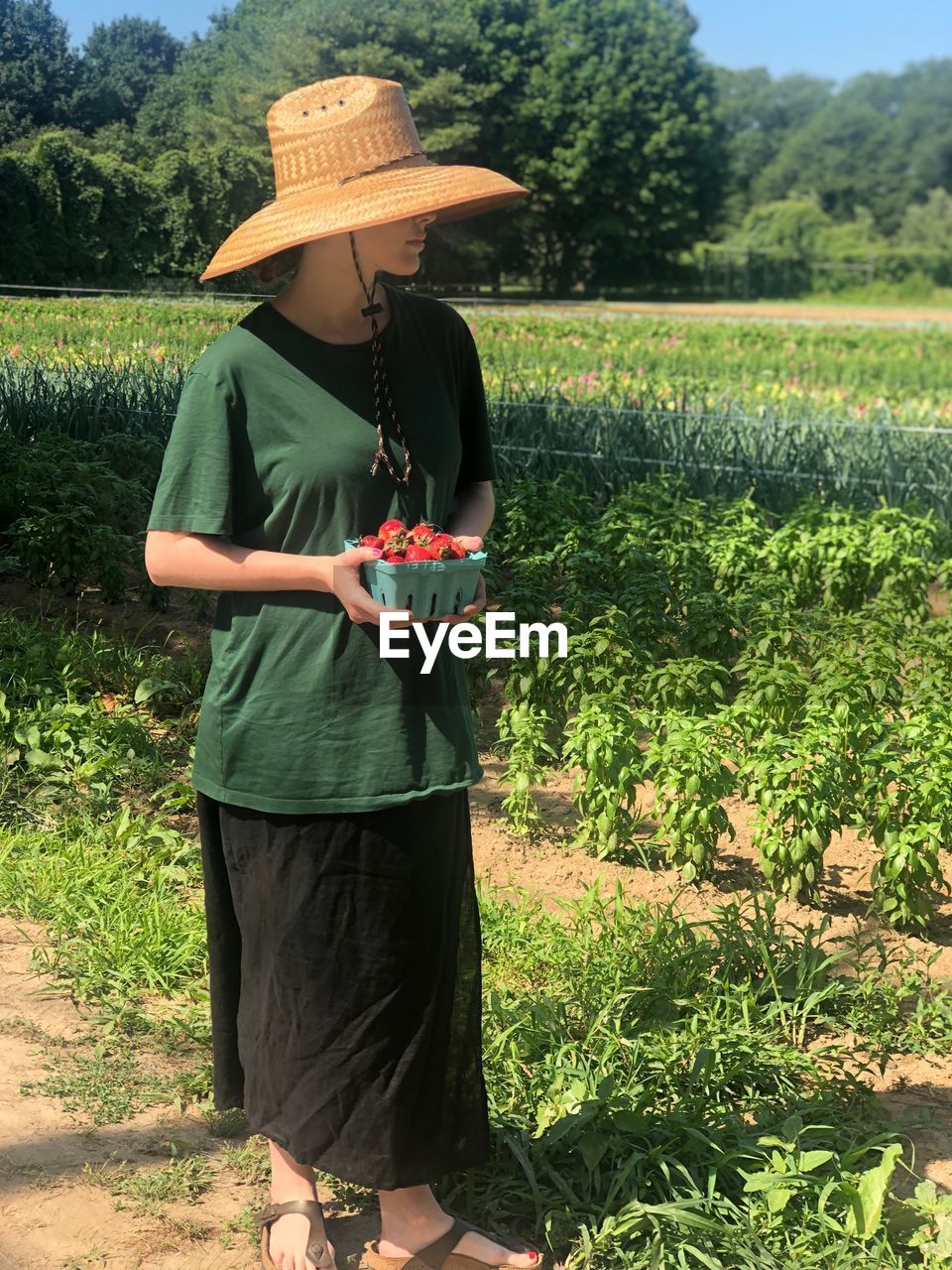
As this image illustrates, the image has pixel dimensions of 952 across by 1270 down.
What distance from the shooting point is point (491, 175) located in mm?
1914

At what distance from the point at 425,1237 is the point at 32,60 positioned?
4.41m

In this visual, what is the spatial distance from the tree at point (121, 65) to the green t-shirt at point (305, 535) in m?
3.53

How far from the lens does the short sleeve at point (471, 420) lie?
6.64ft

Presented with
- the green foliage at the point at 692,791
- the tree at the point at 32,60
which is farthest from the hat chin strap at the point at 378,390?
the tree at the point at 32,60

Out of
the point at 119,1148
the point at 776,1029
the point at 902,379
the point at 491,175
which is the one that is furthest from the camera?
the point at 902,379

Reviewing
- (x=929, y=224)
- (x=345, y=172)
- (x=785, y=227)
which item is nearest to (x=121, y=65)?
(x=345, y=172)

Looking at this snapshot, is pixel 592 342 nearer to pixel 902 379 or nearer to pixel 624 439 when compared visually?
pixel 902 379

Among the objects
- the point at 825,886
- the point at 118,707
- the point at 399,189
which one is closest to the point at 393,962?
the point at 399,189

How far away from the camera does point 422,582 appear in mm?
1691

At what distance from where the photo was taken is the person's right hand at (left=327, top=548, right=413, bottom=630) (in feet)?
5.57

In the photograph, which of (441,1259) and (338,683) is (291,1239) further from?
(338,683)

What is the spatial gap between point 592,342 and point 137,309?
24.9ft

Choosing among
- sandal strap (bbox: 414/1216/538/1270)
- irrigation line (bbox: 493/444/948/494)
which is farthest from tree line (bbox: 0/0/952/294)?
sandal strap (bbox: 414/1216/538/1270)

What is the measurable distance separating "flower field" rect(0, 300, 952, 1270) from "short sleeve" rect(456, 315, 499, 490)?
1.11 meters
